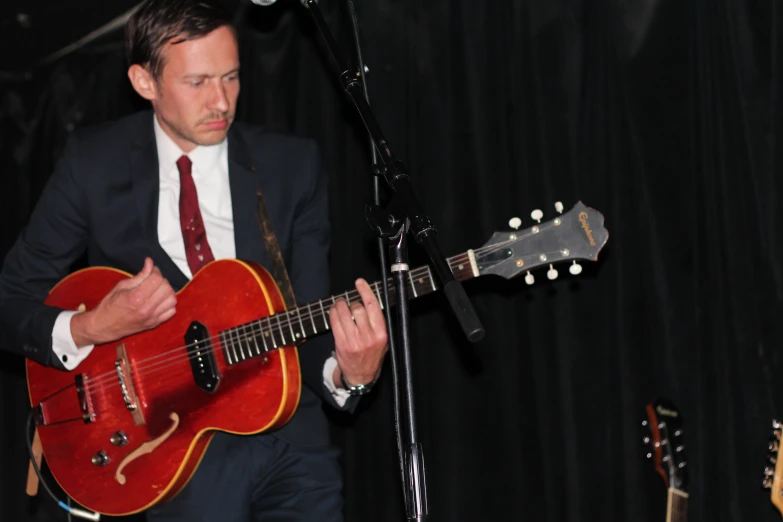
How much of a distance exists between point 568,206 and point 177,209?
1.44 m

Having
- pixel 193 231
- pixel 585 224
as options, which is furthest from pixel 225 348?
pixel 585 224

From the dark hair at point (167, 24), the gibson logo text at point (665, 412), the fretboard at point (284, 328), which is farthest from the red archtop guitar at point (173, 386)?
the gibson logo text at point (665, 412)

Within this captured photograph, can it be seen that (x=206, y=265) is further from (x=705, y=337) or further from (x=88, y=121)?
(x=88, y=121)

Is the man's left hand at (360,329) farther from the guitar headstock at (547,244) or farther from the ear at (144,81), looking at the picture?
the ear at (144,81)

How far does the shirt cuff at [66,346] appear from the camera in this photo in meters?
2.84

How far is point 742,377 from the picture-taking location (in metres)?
3.14

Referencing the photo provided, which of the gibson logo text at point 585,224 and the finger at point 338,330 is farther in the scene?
the finger at point 338,330

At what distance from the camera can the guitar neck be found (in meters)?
2.85

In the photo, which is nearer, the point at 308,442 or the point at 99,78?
the point at 308,442

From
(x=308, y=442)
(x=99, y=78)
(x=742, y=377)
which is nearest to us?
(x=308, y=442)

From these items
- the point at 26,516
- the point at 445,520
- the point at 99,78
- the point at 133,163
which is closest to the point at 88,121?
the point at 99,78

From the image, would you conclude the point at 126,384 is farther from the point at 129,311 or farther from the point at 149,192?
the point at 149,192

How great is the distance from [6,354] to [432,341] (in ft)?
6.84

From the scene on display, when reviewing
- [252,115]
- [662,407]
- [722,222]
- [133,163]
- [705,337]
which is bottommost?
[662,407]
